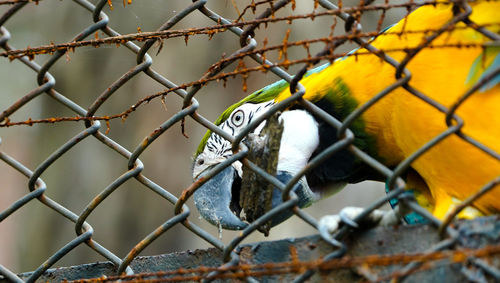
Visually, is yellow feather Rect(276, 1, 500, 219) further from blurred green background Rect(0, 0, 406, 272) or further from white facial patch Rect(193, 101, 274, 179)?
blurred green background Rect(0, 0, 406, 272)

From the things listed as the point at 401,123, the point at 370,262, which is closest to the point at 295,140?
the point at 401,123

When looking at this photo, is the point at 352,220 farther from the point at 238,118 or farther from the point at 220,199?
the point at 238,118

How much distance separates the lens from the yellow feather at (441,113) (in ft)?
4.32

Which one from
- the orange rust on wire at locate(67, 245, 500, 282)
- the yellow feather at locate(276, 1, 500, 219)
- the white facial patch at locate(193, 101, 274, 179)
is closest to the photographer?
the orange rust on wire at locate(67, 245, 500, 282)

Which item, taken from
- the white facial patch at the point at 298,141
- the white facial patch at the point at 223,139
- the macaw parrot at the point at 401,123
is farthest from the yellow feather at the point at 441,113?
the white facial patch at the point at 223,139

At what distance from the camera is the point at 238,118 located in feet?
6.61

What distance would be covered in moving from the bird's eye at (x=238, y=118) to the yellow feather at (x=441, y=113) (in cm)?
49

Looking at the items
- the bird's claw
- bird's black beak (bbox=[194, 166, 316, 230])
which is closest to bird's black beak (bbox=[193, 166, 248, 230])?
bird's black beak (bbox=[194, 166, 316, 230])

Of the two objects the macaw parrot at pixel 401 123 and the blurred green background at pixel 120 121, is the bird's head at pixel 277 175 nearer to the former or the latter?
the macaw parrot at pixel 401 123

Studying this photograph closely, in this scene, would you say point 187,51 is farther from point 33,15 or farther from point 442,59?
Answer: point 442,59

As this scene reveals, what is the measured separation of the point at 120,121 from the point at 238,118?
2.13 meters

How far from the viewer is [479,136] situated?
1.33 m

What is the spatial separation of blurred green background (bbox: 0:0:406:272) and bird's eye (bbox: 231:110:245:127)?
1.52 meters

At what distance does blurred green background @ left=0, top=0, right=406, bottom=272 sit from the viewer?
374 cm
